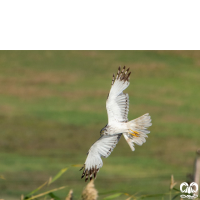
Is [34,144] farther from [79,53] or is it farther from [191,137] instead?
[79,53]

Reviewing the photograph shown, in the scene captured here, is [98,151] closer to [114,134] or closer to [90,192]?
[114,134]

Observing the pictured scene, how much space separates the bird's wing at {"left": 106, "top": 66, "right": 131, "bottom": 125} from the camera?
7.27 ft

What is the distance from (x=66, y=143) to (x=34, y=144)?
3.35 feet

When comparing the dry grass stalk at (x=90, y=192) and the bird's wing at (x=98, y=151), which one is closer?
the dry grass stalk at (x=90, y=192)

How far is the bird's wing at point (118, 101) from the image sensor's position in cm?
222

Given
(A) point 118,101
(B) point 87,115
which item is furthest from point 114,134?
(B) point 87,115

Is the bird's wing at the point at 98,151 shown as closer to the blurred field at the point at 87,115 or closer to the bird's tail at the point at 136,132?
the bird's tail at the point at 136,132

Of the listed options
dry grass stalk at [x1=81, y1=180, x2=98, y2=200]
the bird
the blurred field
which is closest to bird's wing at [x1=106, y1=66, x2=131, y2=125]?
the bird

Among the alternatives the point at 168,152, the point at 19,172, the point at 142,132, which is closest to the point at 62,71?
the point at 168,152

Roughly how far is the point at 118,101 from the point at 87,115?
54.2 feet

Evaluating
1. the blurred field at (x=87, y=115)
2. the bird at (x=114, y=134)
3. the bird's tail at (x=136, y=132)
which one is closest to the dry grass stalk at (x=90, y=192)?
the bird at (x=114, y=134)

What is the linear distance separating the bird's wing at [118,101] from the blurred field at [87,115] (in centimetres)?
556

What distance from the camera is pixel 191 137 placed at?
1697 centimetres

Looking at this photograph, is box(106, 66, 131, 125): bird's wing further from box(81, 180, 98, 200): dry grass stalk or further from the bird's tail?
box(81, 180, 98, 200): dry grass stalk
